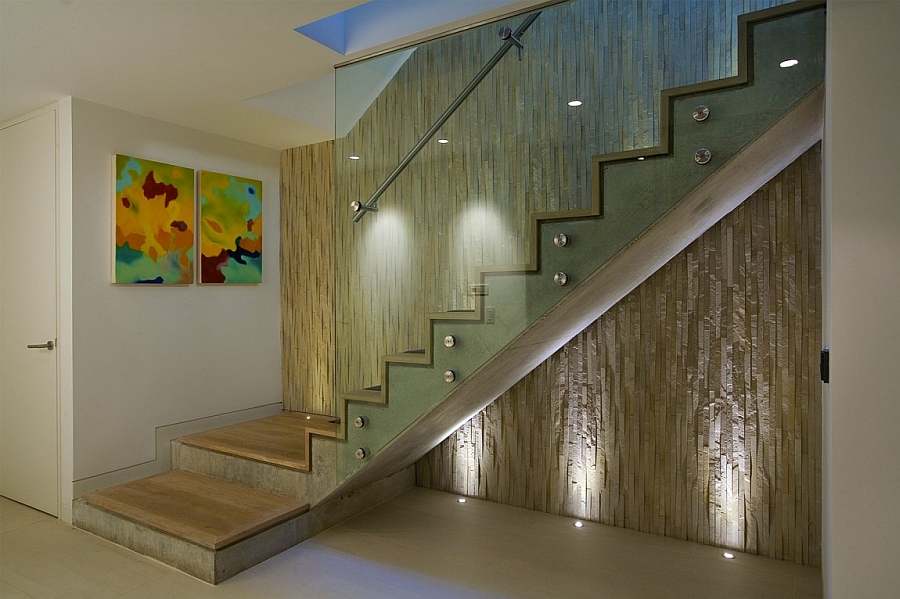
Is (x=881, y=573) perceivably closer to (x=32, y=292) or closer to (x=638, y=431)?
(x=638, y=431)

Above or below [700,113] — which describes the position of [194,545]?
below

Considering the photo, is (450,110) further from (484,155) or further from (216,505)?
(216,505)

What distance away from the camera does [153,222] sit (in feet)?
13.3

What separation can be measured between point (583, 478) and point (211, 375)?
2.91m

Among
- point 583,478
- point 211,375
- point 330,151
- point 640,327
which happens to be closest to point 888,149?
point 640,327

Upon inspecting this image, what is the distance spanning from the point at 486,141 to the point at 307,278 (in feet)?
8.74

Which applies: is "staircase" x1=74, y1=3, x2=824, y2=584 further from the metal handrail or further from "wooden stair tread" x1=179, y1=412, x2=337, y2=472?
the metal handrail

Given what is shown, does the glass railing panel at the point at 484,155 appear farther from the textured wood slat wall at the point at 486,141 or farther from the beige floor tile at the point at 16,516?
the beige floor tile at the point at 16,516

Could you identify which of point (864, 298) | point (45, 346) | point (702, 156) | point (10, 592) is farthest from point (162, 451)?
point (864, 298)

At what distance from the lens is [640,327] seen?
11.5 feet

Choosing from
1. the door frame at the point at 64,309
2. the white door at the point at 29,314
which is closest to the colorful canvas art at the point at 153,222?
the door frame at the point at 64,309

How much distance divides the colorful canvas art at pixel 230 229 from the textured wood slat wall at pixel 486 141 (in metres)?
1.68

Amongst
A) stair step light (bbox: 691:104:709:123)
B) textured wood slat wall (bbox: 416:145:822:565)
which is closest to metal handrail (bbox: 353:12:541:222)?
stair step light (bbox: 691:104:709:123)

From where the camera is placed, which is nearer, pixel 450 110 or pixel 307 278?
pixel 450 110
